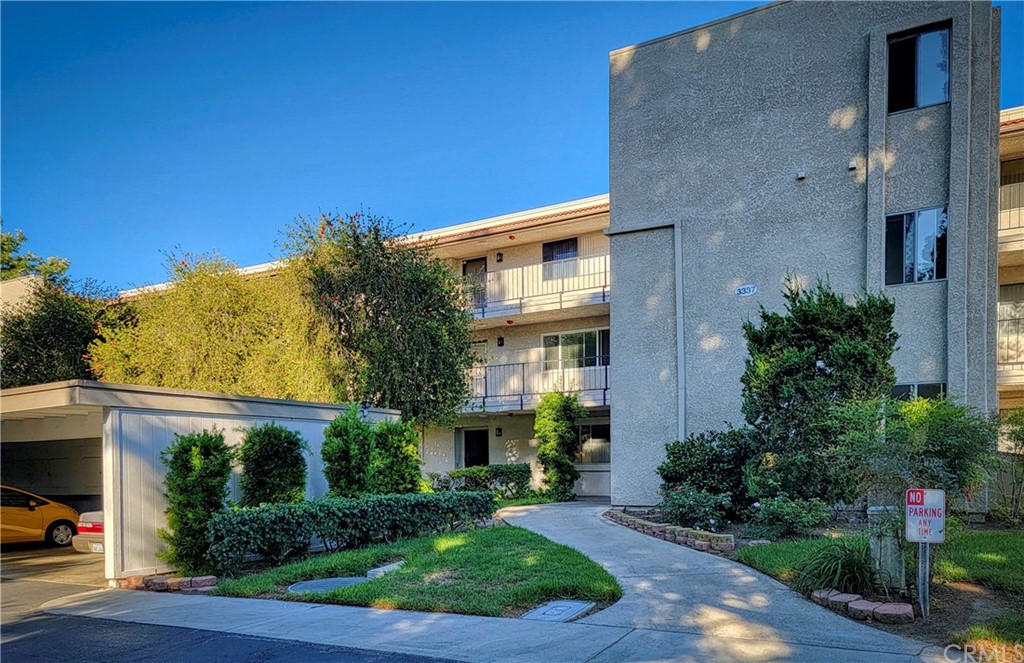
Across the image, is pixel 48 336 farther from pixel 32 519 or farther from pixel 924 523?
pixel 924 523

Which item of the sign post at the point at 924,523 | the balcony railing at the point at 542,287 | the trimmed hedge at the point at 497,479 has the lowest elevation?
the trimmed hedge at the point at 497,479

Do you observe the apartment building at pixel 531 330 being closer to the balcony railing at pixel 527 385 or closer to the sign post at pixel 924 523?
the balcony railing at pixel 527 385

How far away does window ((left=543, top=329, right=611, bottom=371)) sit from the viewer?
21.6 metres

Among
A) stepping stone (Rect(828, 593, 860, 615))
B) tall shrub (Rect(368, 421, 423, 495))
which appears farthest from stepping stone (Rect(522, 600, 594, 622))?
tall shrub (Rect(368, 421, 423, 495))

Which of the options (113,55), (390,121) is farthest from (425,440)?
(113,55)

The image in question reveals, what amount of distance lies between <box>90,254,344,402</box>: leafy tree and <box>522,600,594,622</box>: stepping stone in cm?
991

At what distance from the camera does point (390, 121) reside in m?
18.1

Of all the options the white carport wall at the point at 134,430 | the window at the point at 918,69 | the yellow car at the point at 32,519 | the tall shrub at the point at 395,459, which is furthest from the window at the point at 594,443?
the yellow car at the point at 32,519

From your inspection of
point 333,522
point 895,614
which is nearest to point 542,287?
point 333,522

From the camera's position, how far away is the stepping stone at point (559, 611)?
6.72 m

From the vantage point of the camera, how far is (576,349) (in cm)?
2203

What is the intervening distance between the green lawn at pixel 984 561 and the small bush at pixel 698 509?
10.5ft

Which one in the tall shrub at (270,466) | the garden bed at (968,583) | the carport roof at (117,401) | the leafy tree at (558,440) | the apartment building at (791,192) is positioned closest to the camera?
the garden bed at (968,583)

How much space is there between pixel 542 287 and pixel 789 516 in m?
13.1
